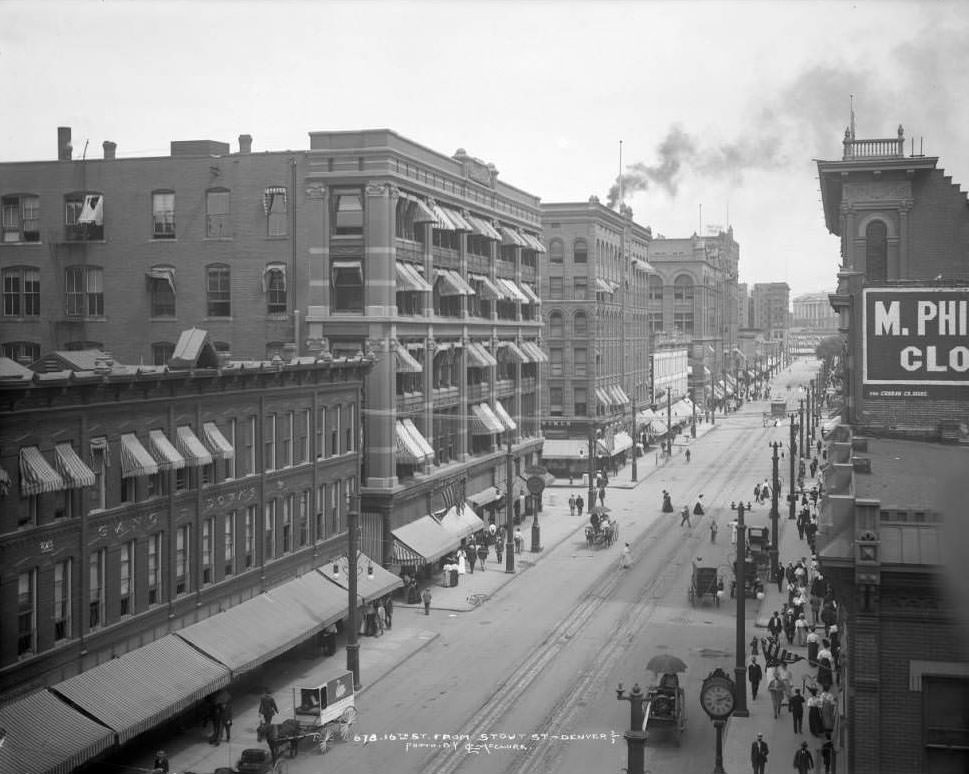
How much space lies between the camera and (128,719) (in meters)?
26.0

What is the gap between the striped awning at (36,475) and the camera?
25.2 meters

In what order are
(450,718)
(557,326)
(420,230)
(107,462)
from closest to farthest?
(107,462), (450,718), (420,230), (557,326)

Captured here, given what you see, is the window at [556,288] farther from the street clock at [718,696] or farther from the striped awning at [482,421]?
the street clock at [718,696]

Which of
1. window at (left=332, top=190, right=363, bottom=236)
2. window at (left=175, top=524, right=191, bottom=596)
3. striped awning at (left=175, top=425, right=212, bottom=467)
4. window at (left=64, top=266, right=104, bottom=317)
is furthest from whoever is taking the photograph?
window at (left=64, top=266, right=104, bottom=317)

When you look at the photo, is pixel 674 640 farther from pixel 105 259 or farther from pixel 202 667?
pixel 105 259

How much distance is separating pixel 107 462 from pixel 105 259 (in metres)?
23.2

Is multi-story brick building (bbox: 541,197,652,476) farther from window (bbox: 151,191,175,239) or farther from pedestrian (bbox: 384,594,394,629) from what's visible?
pedestrian (bbox: 384,594,394,629)

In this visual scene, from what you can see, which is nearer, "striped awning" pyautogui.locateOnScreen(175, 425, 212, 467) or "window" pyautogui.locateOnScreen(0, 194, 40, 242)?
"striped awning" pyautogui.locateOnScreen(175, 425, 212, 467)

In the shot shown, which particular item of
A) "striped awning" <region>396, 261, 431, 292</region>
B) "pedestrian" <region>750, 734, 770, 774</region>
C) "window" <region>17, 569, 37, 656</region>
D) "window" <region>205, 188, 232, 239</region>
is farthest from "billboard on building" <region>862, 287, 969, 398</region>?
"window" <region>205, 188, 232, 239</region>

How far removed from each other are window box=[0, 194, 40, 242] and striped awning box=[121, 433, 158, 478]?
873 inches

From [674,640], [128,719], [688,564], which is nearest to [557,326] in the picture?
[688,564]

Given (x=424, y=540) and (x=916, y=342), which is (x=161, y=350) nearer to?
(x=424, y=540)

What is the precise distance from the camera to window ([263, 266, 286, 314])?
48781mm

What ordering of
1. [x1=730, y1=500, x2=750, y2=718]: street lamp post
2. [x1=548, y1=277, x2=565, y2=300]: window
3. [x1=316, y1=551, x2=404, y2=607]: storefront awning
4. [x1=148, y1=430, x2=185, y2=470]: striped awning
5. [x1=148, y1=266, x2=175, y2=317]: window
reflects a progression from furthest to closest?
[x1=548, y1=277, x2=565, y2=300]: window, [x1=148, y1=266, x2=175, y2=317]: window, [x1=316, y1=551, x2=404, y2=607]: storefront awning, [x1=730, y1=500, x2=750, y2=718]: street lamp post, [x1=148, y1=430, x2=185, y2=470]: striped awning
